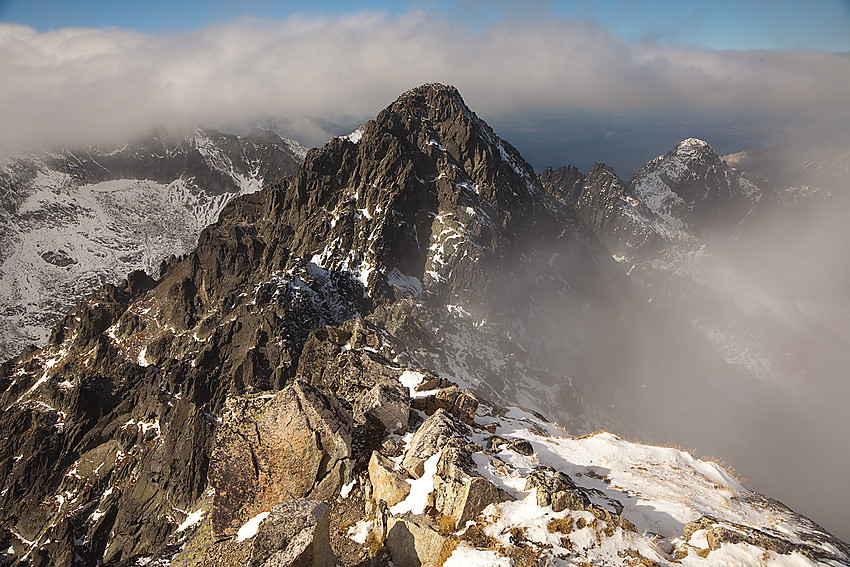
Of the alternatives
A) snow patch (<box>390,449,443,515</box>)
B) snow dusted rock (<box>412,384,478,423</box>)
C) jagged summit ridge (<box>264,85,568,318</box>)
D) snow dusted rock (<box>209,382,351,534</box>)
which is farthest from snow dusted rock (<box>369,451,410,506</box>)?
jagged summit ridge (<box>264,85,568,318</box>)

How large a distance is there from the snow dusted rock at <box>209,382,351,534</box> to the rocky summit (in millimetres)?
79

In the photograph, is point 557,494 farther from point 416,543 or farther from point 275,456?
point 275,456

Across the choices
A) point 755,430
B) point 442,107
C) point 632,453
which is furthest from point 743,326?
point 632,453

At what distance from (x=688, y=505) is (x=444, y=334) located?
91.6 metres

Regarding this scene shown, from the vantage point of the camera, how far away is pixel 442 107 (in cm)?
15300

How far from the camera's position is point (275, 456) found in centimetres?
1564

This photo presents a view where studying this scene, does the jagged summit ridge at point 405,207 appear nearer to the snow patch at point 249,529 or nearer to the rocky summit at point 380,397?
the rocky summit at point 380,397

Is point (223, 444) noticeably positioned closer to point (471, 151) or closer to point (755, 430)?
point (471, 151)

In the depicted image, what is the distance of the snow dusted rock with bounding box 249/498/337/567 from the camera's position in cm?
1055

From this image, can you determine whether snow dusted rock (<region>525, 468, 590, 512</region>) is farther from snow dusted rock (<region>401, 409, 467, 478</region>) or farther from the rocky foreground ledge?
snow dusted rock (<region>401, 409, 467, 478</region>)

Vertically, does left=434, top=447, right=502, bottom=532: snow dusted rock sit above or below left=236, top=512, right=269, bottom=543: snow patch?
above

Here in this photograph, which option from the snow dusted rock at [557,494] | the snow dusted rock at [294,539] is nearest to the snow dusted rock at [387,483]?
the snow dusted rock at [294,539]

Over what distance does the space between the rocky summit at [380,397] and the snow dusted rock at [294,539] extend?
51 mm

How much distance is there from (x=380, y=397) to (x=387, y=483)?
5423 mm
